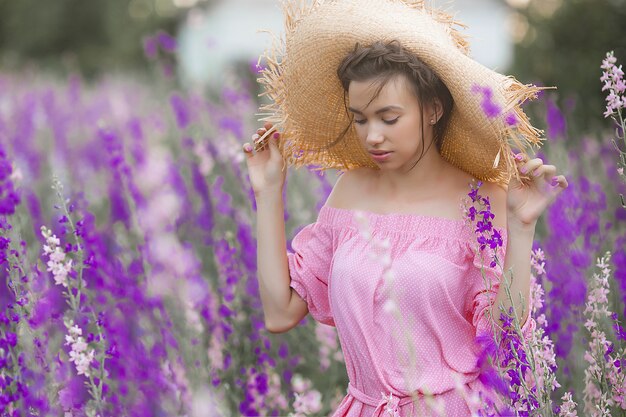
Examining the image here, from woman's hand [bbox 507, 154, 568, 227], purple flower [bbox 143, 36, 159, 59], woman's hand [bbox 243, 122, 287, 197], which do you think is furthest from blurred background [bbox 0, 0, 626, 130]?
woman's hand [bbox 507, 154, 568, 227]

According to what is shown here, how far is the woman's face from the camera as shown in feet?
6.22

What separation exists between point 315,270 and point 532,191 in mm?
614

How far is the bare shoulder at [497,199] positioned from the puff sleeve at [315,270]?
40 centimetres

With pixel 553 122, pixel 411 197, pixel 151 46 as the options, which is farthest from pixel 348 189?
pixel 151 46

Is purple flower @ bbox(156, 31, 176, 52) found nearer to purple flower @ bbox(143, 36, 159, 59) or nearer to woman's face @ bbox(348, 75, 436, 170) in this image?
purple flower @ bbox(143, 36, 159, 59)

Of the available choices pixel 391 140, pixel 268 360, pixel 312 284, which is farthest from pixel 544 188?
pixel 268 360

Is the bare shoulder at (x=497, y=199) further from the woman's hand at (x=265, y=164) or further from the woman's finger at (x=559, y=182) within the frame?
the woman's hand at (x=265, y=164)

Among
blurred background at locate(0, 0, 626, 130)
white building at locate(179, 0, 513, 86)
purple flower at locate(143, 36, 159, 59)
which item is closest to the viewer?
purple flower at locate(143, 36, 159, 59)

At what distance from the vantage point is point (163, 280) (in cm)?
273

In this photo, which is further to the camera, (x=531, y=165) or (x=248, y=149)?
(x=248, y=149)

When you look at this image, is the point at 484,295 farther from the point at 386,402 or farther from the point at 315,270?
the point at 315,270

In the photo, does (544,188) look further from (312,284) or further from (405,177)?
(312,284)

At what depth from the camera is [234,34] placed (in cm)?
2020

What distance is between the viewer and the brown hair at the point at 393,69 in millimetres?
1899
